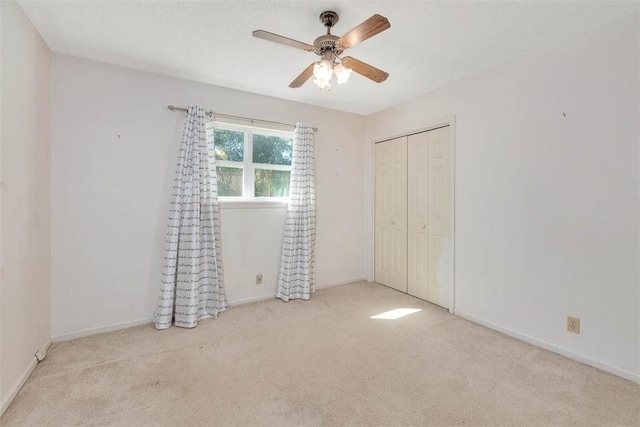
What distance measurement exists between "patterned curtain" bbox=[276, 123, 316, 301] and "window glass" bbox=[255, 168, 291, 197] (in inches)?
5.5

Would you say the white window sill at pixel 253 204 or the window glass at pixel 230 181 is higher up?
the window glass at pixel 230 181

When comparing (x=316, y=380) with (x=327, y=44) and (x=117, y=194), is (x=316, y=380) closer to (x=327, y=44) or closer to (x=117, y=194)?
(x=327, y=44)

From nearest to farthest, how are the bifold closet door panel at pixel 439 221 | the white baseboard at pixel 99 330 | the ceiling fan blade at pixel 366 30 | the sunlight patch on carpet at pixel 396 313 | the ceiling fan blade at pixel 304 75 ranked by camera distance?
the ceiling fan blade at pixel 366 30, the ceiling fan blade at pixel 304 75, the white baseboard at pixel 99 330, the sunlight patch on carpet at pixel 396 313, the bifold closet door panel at pixel 439 221

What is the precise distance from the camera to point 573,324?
2213 mm

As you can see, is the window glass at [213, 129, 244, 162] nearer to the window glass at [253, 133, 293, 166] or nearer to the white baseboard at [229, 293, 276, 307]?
the window glass at [253, 133, 293, 166]

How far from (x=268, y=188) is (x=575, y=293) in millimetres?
2998

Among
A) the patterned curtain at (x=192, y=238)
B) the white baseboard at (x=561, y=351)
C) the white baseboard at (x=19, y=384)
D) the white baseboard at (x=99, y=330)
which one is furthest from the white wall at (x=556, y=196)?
the white baseboard at (x=19, y=384)

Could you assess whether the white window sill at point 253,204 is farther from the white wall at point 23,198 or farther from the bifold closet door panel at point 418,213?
the bifold closet door panel at point 418,213

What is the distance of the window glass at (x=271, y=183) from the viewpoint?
11.4ft

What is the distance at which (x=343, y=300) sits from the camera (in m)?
3.46

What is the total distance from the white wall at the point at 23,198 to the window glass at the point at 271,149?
181 cm

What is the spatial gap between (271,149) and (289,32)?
1535 mm

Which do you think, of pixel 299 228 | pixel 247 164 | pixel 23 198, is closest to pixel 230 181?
pixel 247 164

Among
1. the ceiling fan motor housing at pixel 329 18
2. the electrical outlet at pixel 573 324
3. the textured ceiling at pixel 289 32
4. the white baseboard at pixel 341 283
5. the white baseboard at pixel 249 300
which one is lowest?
the white baseboard at pixel 249 300
